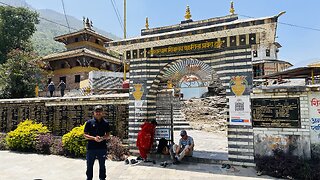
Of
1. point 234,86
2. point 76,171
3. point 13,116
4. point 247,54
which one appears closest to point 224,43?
point 247,54

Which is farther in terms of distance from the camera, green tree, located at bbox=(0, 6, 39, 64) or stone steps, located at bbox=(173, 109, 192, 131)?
green tree, located at bbox=(0, 6, 39, 64)

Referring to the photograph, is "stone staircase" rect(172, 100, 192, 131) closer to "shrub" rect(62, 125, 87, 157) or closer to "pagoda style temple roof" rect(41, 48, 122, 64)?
"shrub" rect(62, 125, 87, 157)

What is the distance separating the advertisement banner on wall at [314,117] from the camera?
6.42 metres

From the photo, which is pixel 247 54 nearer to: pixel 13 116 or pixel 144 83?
pixel 144 83

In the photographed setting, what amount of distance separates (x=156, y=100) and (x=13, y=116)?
864 cm

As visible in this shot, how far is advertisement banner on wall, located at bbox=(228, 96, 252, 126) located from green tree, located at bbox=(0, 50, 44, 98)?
674 inches

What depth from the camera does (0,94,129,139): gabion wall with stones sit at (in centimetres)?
960

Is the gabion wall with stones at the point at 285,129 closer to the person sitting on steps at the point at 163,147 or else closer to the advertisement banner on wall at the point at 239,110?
the advertisement banner on wall at the point at 239,110

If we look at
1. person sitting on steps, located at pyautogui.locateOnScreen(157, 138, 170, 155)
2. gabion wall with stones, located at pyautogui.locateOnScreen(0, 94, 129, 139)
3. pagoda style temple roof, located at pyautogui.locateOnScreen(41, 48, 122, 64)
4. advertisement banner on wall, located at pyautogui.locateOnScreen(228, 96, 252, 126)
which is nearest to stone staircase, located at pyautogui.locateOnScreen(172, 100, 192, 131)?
gabion wall with stones, located at pyautogui.locateOnScreen(0, 94, 129, 139)

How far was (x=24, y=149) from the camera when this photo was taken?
1005 centimetres

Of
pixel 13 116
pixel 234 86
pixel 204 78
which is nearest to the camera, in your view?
pixel 234 86

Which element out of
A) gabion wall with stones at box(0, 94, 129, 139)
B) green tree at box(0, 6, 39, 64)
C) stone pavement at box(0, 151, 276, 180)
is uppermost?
green tree at box(0, 6, 39, 64)

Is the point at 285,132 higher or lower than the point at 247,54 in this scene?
lower

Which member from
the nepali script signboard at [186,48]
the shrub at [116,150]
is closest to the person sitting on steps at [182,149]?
the shrub at [116,150]
